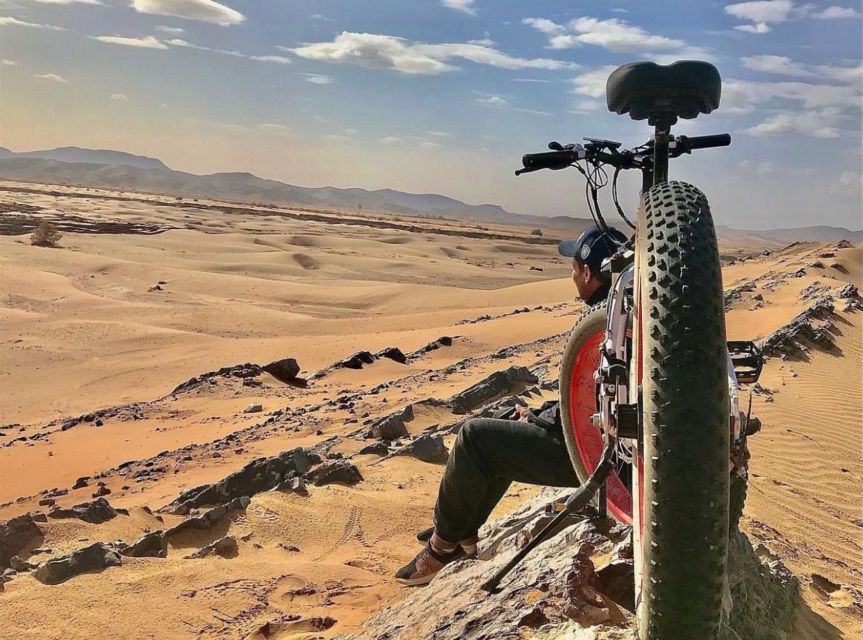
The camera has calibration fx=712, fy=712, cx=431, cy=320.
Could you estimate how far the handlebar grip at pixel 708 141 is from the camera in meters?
2.94

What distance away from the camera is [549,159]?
9.24 ft

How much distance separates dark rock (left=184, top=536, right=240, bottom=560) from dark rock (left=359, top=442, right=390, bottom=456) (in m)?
1.99

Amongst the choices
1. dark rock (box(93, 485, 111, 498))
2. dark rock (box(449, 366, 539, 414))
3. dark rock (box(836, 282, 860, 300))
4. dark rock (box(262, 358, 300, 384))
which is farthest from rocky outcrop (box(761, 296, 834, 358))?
dark rock (box(93, 485, 111, 498))

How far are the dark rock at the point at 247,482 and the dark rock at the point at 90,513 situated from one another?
1.59ft

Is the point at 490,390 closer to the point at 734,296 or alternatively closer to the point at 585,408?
the point at 585,408

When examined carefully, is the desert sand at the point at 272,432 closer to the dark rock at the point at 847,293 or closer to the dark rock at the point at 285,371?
the dark rock at the point at 285,371

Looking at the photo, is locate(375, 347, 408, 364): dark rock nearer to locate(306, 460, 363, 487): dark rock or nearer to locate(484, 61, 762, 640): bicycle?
locate(306, 460, 363, 487): dark rock

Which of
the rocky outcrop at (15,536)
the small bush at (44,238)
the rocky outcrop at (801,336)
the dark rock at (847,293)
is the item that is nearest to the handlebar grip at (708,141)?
the rocky outcrop at (15,536)

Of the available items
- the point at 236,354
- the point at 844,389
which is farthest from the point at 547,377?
the point at 236,354

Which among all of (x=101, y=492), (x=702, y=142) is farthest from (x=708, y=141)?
(x=101, y=492)

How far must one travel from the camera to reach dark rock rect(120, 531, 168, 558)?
163 inches

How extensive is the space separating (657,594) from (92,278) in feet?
83.1

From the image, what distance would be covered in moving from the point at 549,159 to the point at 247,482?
3.69 m

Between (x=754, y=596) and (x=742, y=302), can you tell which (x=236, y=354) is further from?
(x=754, y=596)
